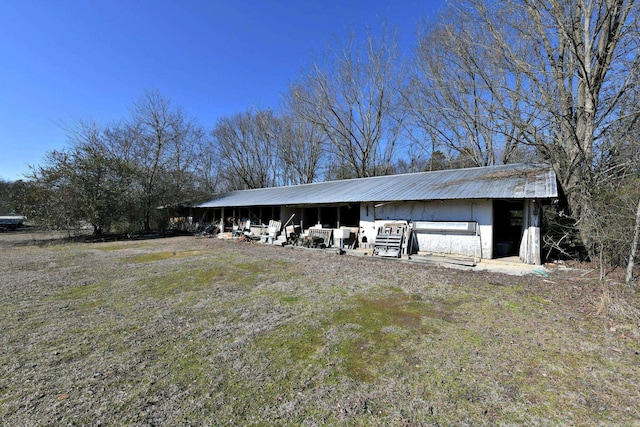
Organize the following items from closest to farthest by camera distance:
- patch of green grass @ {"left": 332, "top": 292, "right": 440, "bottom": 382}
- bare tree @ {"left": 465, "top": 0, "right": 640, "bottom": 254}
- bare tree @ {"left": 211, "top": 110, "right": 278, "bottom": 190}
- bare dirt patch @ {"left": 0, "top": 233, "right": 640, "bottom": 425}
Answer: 1. bare dirt patch @ {"left": 0, "top": 233, "right": 640, "bottom": 425}
2. patch of green grass @ {"left": 332, "top": 292, "right": 440, "bottom": 382}
3. bare tree @ {"left": 465, "top": 0, "right": 640, "bottom": 254}
4. bare tree @ {"left": 211, "top": 110, "right": 278, "bottom": 190}

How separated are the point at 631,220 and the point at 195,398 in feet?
29.5

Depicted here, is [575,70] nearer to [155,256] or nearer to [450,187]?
[450,187]

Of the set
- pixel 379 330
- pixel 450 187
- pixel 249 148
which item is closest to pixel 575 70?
pixel 450 187

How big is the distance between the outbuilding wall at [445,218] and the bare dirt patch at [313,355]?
3.44 metres

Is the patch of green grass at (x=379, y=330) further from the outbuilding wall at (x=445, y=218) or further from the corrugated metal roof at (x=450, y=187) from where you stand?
the corrugated metal roof at (x=450, y=187)

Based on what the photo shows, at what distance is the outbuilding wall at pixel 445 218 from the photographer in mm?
9594

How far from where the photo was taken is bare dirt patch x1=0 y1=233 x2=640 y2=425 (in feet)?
7.70

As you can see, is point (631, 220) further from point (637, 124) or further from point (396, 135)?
point (396, 135)

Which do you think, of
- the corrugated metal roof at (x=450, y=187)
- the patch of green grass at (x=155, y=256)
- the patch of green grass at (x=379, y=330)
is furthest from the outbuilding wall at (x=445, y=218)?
the patch of green grass at (x=155, y=256)

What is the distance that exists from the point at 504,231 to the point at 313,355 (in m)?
13.1

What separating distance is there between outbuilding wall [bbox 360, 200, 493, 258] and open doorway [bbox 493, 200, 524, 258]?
793 millimetres

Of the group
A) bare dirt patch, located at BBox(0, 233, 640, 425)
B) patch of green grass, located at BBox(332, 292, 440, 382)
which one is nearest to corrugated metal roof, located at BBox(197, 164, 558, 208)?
bare dirt patch, located at BBox(0, 233, 640, 425)

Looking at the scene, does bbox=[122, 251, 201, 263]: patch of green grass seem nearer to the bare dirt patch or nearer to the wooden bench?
the bare dirt patch

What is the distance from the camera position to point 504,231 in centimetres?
1307
